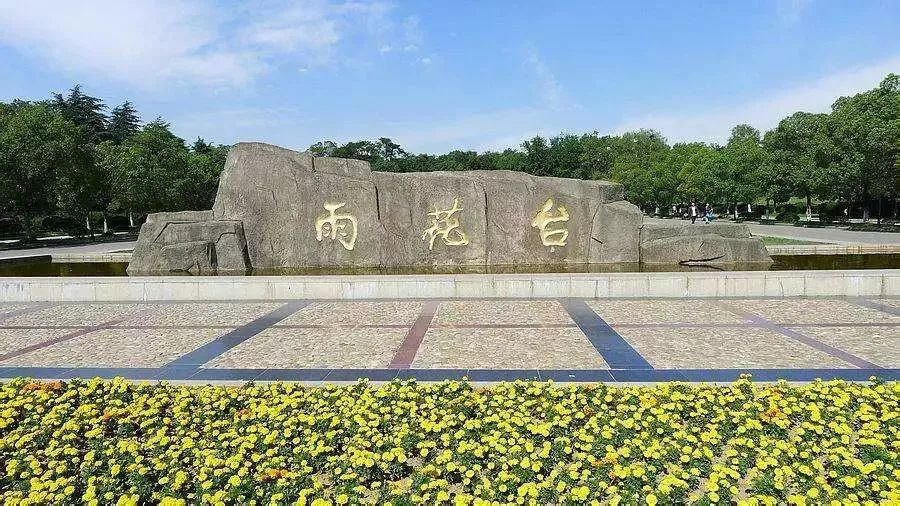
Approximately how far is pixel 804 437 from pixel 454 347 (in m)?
3.93

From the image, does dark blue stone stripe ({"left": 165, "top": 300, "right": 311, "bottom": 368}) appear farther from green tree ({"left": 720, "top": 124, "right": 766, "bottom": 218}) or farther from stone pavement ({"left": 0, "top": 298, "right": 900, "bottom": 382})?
green tree ({"left": 720, "top": 124, "right": 766, "bottom": 218})

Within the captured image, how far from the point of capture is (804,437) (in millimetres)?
4320

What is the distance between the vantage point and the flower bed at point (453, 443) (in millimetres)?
3668

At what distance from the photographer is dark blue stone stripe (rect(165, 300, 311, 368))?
6.91 meters

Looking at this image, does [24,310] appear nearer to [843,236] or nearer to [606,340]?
[606,340]

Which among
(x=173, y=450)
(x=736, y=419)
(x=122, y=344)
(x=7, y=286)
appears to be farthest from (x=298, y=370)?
(x=7, y=286)

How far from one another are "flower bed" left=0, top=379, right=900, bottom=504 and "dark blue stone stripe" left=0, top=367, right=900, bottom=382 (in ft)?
1.62

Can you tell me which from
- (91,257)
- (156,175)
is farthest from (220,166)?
(91,257)

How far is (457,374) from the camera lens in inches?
241

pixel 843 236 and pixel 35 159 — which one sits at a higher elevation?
pixel 35 159

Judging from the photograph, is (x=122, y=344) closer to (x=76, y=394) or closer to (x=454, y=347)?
(x=76, y=394)

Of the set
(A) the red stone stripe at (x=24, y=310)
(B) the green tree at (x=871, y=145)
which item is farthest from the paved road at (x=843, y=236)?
(A) the red stone stripe at (x=24, y=310)

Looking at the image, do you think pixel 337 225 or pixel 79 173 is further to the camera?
pixel 79 173

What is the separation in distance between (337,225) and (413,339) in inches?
283
